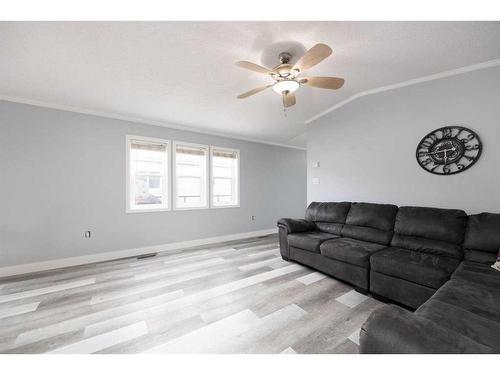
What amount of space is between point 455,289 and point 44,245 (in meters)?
5.01

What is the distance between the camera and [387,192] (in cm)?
316

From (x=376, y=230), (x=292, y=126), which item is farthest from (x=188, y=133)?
(x=376, y=230)

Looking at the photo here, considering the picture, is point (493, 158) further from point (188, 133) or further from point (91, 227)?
point (91, 227)

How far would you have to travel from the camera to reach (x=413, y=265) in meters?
1.96

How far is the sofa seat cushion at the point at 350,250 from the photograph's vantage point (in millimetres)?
2318

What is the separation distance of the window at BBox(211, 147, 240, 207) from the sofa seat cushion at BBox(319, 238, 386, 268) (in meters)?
2.77

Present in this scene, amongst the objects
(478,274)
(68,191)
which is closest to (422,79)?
(478,274)

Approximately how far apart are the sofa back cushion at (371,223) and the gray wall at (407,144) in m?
0.40

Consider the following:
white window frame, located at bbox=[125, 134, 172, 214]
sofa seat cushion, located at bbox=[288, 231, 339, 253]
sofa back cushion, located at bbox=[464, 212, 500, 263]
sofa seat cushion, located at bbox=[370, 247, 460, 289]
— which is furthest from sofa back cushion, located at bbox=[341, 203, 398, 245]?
white window frame, located at bbox=[125, 134, 172, 214]

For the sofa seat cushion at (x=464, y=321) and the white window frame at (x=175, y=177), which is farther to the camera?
the white window frame at (x=175, y=177)

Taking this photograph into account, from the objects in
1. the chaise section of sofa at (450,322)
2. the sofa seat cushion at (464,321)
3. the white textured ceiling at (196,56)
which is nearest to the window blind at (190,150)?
the white textured ceiling at (196,56)

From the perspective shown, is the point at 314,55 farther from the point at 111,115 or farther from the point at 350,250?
the point at 111,115

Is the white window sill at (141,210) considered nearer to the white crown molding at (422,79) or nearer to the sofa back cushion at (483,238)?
the white crown molding at (422,79)

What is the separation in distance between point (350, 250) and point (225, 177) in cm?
329
